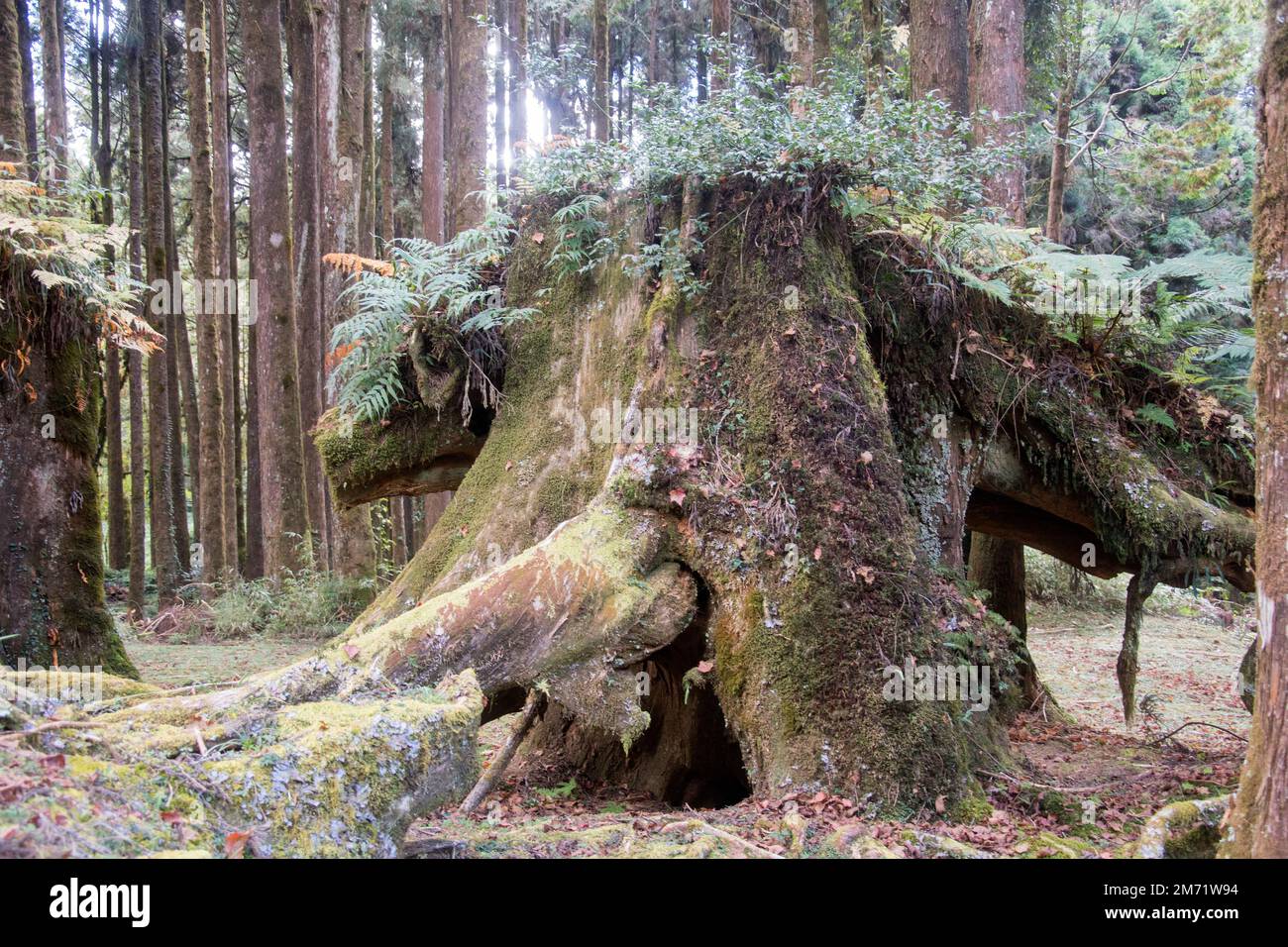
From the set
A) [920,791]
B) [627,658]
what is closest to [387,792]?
[627,658]

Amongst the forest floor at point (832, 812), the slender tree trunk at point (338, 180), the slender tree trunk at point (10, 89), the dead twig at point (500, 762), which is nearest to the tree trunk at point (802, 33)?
the slender tree trunk at point (338, 180)

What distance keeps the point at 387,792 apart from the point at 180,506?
22.5 meters

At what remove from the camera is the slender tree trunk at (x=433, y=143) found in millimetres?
17750

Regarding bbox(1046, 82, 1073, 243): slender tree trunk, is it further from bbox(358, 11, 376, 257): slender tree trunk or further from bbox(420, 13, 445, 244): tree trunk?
bbox(358, 11, 376, 257): slender tree trunk

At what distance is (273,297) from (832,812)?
1253 cm

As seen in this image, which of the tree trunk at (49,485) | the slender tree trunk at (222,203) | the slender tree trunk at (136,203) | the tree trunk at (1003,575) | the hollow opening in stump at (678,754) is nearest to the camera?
the hollow opening in stump at (678,754)

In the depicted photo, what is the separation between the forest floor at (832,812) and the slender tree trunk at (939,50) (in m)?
7.77

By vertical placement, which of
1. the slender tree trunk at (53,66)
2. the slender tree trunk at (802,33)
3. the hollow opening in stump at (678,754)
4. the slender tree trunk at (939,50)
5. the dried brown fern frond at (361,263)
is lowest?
the hollow opening in stump at (678,754)

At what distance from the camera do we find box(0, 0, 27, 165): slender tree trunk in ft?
31.2

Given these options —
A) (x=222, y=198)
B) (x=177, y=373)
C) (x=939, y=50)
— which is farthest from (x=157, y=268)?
(x=939, y=50)

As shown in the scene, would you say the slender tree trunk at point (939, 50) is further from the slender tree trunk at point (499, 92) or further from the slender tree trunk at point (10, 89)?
the slender tree trunk at point (499, 92)

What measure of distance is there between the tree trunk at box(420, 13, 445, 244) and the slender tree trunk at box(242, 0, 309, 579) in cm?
360

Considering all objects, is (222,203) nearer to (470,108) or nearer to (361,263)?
(470,108)

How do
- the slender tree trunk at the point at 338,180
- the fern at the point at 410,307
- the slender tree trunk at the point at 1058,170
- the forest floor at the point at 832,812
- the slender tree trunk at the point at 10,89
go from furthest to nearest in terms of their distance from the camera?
the slender tree trunk at the point at 338,180 → the slender tree trunk at the point at 1058,170 → the slender tree trunk at the point at 10,89 → the fern at the point at 410,307 → the forest floor at the point at 832,812
